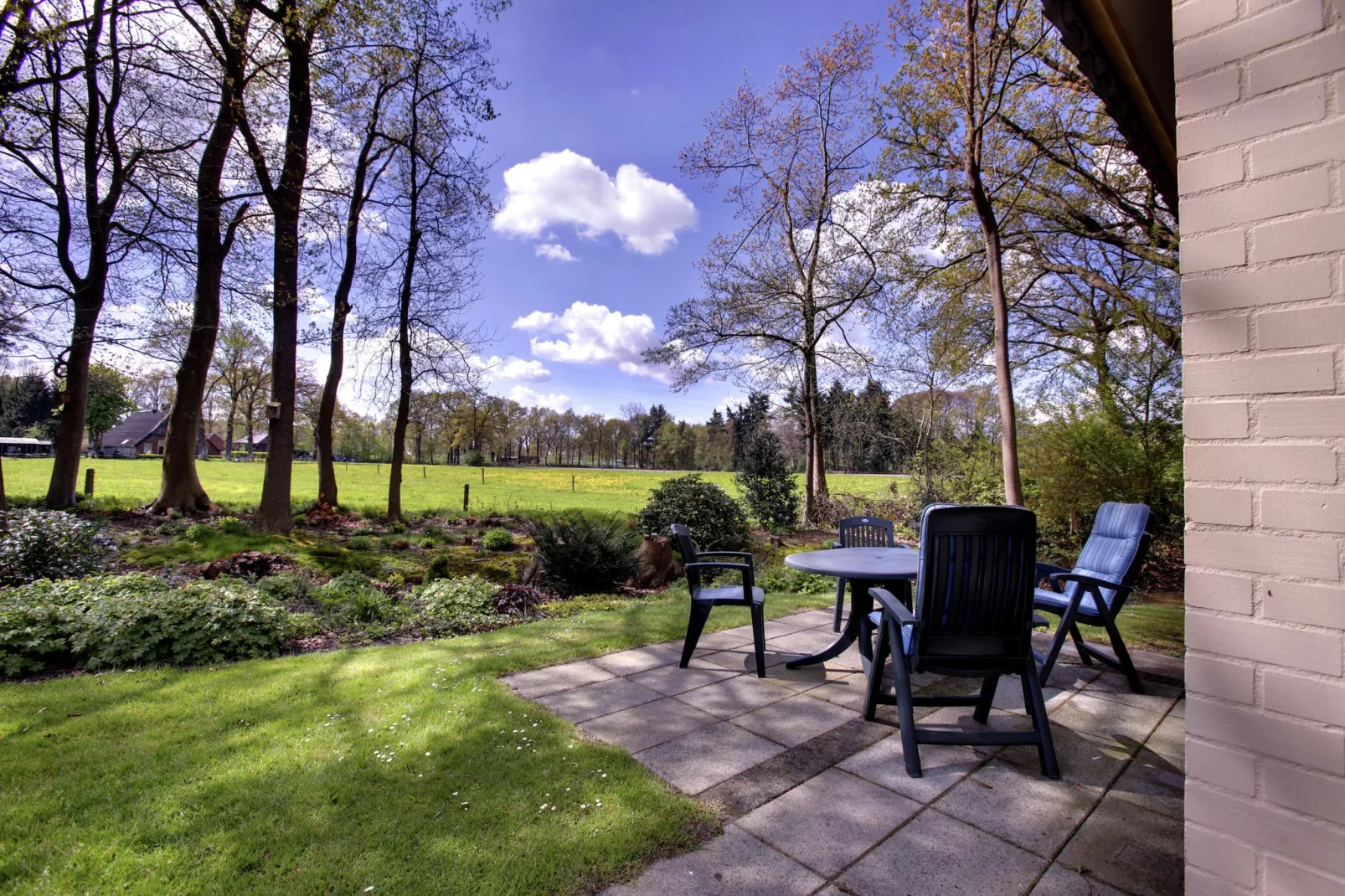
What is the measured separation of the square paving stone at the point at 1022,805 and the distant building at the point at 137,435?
7170cm

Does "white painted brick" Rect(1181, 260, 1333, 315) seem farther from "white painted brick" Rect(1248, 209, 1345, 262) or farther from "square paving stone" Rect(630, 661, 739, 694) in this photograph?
"square paving stone" Rect(630, 661, 739, 694)

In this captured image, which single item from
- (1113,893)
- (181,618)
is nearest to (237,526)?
(181,618)

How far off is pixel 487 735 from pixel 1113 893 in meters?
2.40

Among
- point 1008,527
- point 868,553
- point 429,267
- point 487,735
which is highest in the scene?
point 429,267

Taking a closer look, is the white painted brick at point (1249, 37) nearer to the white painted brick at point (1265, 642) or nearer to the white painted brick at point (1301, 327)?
the white painted brick at point (1301, 327)

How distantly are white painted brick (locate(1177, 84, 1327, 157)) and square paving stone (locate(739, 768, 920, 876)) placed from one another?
216 cm

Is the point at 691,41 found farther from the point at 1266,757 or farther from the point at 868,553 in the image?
the point at 1266,757

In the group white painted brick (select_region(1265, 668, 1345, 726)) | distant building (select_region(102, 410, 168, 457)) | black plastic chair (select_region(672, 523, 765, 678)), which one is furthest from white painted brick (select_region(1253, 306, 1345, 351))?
distant building (select_region(102, 410, 168, 457))

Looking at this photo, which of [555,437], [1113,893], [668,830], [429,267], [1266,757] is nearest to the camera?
[1266,757]

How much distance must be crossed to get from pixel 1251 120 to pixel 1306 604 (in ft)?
3.37

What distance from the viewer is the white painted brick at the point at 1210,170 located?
130cm

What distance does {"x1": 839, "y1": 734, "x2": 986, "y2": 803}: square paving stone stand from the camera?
7.73 ft

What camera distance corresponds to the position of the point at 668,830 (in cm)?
201

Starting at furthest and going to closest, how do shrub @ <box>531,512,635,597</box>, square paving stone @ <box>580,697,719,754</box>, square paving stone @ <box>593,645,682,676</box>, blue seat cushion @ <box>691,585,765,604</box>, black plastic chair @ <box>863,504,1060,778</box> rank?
shrub @ <box>531,512,635,597</box>, square paving stone @ <box>593,645,682,676</box>, blue seat cushion @ <box>691,585,765,604</box>, square paving stone @ <box>580,697,719,754</box>, black plastic chair @ <box>863,504,1060,778</box>
